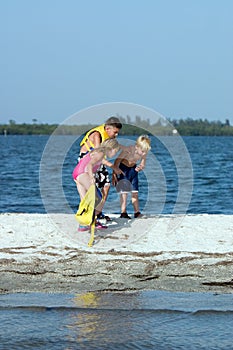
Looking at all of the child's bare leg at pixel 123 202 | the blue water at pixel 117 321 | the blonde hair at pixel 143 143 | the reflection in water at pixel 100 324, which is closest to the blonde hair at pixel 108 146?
the blonde hair at pixel 143 143

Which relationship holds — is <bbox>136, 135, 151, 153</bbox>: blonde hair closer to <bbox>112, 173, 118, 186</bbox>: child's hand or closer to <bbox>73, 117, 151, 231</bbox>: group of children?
<bbox>73, 117, 151, 231</bbox>: group of children

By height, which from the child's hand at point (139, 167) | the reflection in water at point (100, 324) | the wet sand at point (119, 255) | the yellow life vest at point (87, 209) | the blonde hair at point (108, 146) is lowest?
the reflection in water at point (100, 324)

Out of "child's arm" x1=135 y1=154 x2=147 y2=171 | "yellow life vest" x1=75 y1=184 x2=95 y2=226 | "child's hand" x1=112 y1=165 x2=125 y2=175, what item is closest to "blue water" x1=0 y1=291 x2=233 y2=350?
"yellow life vest" x1=75 y1=184 x2=95 y2=226

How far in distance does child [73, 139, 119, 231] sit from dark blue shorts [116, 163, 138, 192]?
0.86 metres

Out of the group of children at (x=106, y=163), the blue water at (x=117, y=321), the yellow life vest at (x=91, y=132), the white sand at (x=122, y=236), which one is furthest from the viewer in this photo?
the yellow life vest at (x=91, y=132)

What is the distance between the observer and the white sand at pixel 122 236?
32.4 ft

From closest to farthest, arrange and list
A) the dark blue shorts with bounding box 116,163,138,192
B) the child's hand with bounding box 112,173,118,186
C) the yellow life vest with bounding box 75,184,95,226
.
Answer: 1. the yellow life vest with bounding box 75,184,95,226
2. the child's hand with bounding box 112,173,118,186
3. the dark blue shorts with bounding box 116,163,138,192

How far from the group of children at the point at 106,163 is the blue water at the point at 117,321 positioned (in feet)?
10.5

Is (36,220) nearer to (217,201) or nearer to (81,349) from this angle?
(81,349)

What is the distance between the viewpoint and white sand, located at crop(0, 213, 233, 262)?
9.89 m

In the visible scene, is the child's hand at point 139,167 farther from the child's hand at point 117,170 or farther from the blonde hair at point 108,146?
the blonde hair at point 108,146

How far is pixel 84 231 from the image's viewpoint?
35.8 ft

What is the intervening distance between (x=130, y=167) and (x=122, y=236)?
5.46ft

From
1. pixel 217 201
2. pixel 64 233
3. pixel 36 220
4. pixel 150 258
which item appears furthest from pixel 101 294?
pixel 217 201
